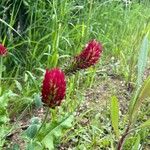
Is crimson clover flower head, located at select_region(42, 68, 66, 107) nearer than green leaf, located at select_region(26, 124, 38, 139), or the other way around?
crimson clover flower head, located at select_region(42, 68, 66, 107)

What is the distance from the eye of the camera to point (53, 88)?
4.53 feet

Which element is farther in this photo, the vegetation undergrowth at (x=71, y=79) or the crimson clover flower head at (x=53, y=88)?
the vegetation undergrowth at (x=71, y=79)

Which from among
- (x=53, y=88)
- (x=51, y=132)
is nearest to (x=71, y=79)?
(x=51, y=132)

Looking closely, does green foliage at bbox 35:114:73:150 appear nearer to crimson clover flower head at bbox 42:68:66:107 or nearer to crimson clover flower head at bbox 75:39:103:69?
crimson clover flower head at bbox 75:39:103:69

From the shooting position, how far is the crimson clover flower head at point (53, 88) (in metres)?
1.38

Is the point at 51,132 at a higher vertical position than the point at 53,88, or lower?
lower

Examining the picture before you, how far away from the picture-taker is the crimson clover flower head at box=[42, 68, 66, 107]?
1383 mm

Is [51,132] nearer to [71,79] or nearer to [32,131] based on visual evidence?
[32,131]

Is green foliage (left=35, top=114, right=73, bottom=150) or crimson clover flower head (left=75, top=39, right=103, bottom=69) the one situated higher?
crimson clover flower head (left=75, top=39, right=103, bottom=69)

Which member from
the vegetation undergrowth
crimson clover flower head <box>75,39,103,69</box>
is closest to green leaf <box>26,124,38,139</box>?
the vegetation undergrowth

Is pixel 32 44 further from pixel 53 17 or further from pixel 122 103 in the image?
pixel 122 103

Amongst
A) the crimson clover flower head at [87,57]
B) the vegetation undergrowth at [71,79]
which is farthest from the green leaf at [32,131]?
the crimson clover flower head at [87,57]

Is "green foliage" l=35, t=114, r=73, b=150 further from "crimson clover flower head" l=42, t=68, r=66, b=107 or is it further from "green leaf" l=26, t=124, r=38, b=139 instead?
"crimson clover flower head" l=42, t=68, r=66, b=107

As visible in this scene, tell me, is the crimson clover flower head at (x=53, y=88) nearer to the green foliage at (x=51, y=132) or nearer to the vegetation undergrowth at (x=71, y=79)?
the vegetation undergrowth at (x=71, y=79)
